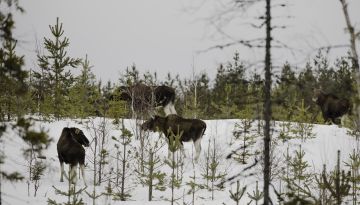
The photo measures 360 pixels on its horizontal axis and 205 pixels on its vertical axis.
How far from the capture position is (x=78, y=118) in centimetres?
2169

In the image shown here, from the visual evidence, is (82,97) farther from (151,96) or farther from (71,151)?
(71,151)

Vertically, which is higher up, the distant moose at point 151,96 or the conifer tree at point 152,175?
the distant moose at point 151,96

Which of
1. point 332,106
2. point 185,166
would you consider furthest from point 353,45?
point 332,106

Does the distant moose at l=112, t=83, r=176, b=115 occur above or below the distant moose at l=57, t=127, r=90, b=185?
above

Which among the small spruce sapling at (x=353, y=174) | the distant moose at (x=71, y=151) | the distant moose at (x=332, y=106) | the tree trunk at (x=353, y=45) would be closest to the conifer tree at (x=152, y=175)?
the distant moose at (x=71, y=151)

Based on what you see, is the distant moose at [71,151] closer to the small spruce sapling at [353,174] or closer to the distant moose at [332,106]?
the small spruce sapling at [353,174]

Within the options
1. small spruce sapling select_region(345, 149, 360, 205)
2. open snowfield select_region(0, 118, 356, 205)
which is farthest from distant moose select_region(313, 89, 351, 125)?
small spruce sapling select_region(345, 149, 360, 205)

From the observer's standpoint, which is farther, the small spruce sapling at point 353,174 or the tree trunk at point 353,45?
the small spruce sapling at point 353,174

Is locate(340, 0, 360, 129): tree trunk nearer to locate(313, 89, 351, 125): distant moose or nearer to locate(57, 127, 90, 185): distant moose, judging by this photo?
locate(57, 127, 90, 185): distant moose

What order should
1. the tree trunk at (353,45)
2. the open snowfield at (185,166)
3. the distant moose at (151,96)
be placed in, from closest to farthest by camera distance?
the tree trunk at (353,45), the open snowfield at (185,166), the distant moose at (151,96)

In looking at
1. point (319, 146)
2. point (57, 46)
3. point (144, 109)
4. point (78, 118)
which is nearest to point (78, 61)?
point (57, 46)

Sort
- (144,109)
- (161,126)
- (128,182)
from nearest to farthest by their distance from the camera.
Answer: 1. (128,182)
2. (161,126)
3. (144,109)

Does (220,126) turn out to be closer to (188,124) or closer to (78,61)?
(188,124)

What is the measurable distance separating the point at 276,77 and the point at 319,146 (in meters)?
13.0
